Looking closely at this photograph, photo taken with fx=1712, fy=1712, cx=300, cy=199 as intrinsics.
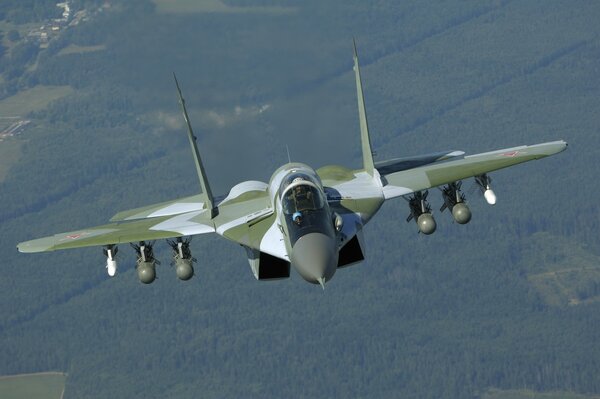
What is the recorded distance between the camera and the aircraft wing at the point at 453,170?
226 ft

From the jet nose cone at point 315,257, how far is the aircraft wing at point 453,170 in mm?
6974

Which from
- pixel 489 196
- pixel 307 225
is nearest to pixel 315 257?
pixel 307 225

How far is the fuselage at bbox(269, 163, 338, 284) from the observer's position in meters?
61.1

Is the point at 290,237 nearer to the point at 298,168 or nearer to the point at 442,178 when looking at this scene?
the point at 298,168

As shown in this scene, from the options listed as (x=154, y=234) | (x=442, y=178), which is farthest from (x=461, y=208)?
(x=154, y=234)

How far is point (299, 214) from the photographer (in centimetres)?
6306

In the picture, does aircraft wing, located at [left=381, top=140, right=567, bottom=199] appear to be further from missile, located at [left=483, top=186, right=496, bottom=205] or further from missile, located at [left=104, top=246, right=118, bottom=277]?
missile, located at [left=104, top=246, right=118, bottom=277]

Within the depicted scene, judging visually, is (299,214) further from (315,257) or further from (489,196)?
(489,196)

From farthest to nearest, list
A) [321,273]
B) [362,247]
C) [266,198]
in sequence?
[266,198] < [362,247] < [321,273]

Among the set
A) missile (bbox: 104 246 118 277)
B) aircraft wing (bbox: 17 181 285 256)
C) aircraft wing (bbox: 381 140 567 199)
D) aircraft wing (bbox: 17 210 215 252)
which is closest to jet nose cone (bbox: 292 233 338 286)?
aircraft wing (bbox: 17 181 285 256)

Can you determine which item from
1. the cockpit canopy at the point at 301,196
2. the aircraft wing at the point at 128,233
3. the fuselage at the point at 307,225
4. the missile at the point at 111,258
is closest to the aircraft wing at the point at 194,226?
the aircraft wing at the point at 128,233

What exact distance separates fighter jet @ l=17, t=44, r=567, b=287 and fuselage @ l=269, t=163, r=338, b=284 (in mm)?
37

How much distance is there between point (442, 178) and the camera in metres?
69.1

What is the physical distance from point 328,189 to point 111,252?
905 cm
